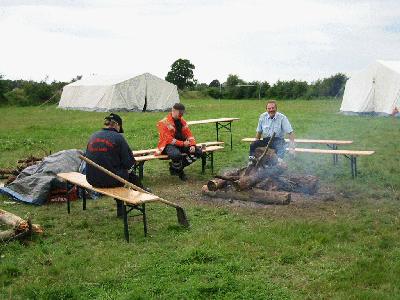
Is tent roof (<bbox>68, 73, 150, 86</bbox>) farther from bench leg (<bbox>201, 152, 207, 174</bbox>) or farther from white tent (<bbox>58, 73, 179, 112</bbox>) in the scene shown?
bench leg (<bbox>201, 152, 207, 174</bbox>)

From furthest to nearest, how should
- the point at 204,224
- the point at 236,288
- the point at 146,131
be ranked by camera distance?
the point at 146,131 → the point at 204,224 → the point at 236,288

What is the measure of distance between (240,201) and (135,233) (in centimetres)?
195

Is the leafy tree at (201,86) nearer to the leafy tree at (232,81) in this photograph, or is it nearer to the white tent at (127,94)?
the leafy tree at (232,81)

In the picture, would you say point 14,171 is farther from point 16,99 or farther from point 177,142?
point 16,99

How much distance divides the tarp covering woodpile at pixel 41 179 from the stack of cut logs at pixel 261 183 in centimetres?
233

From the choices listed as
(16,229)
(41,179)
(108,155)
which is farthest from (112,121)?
(41,179)

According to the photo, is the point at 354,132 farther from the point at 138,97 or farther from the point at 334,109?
the point at 138,97

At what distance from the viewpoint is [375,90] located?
66.6 feet

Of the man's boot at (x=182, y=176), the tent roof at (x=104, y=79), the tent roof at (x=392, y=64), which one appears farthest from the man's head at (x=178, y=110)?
the tent roof at (x=104, y=79)

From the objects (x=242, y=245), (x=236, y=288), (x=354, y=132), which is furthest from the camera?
(x=354, y=132)

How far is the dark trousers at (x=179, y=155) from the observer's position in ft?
26.2

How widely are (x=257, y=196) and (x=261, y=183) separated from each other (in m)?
0.31

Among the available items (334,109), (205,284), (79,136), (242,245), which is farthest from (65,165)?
(334,109)

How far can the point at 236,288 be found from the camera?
3.71 m
